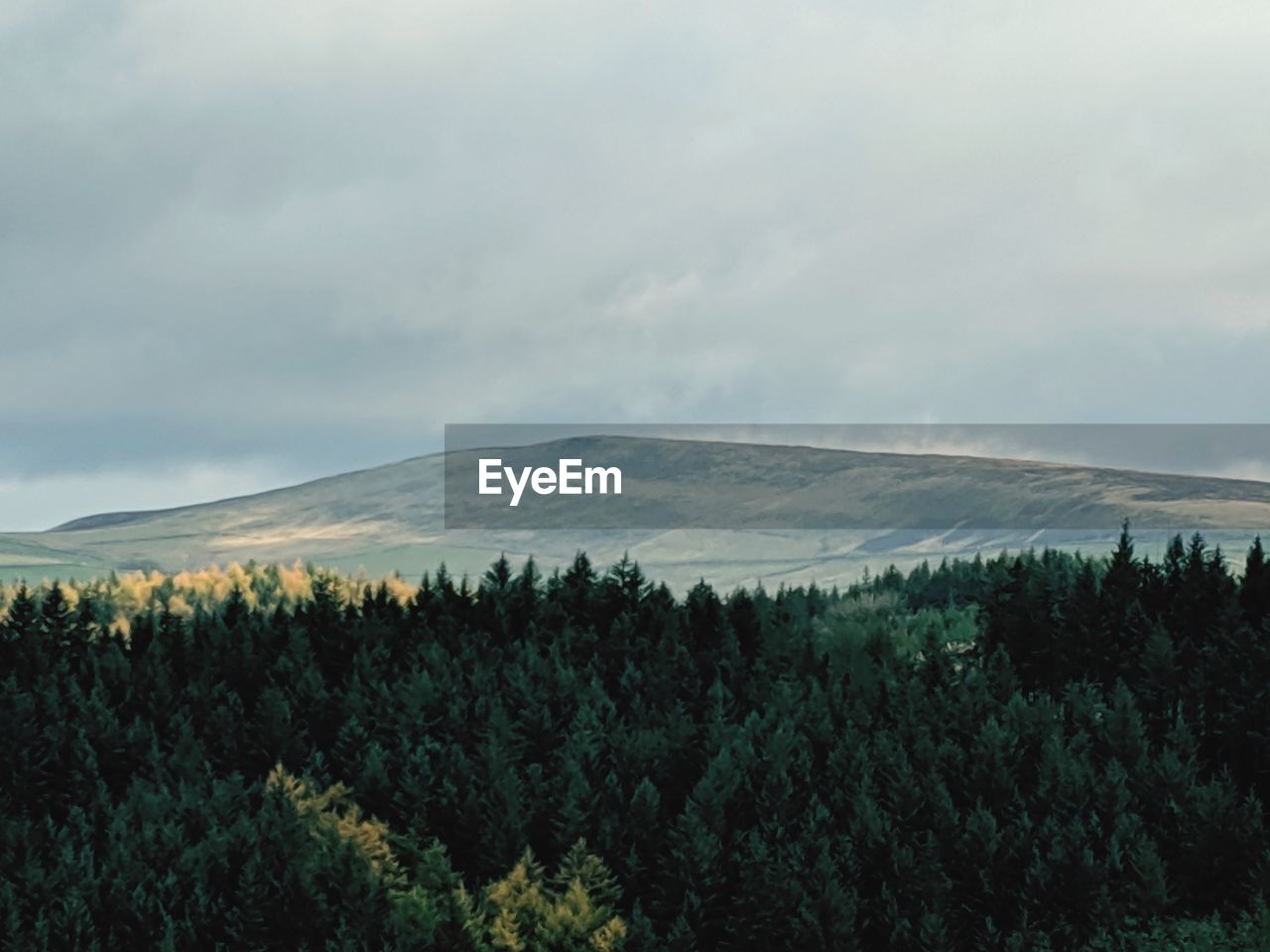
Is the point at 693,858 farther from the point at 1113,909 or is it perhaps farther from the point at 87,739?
the point at 87,739

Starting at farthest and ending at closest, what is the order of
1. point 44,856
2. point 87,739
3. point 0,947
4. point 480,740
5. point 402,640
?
point 402,640
point 87,739
point 480,740
point 44,856
point 0,947

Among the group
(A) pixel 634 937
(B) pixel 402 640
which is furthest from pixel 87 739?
(A) pixel 634 937

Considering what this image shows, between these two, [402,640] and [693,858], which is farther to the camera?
[402,640]

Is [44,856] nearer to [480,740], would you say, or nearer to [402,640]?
[480,740]

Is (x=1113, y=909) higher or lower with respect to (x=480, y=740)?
lower

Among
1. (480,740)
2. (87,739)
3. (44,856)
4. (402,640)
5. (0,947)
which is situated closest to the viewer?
(0,947)

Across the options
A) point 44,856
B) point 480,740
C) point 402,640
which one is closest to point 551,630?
point 402,640
